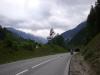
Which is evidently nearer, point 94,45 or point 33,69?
point 33,69

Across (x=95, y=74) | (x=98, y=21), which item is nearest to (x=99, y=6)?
(x=98, y=21)

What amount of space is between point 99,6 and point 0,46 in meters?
38.0

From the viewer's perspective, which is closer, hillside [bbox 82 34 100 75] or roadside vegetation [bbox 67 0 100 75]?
hillside [bbox 82 34 100 75]

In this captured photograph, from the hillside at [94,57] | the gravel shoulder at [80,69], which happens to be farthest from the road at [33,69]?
the hillside at [94,57]

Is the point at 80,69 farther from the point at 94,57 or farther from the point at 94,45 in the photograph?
the point at 94,45

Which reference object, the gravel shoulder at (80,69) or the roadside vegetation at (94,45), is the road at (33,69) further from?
the roadside vegetation at (94,45)

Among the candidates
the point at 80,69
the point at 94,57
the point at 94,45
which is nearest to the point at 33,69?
the point at 80,69

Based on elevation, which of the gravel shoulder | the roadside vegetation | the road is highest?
the roadside vegetation

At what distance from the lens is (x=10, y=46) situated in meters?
52.7

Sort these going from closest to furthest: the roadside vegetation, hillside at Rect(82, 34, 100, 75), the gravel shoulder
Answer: the gravel shoulder, hillside at Rect(82, 34, 100, 75), the roadside vegetation

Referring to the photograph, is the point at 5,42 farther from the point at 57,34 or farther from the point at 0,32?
the point at 57,34

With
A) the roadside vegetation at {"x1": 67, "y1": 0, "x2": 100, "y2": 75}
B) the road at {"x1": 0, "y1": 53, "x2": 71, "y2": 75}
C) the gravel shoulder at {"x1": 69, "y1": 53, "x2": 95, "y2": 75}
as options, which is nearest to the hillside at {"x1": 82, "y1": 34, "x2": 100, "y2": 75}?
the roadside vegetation at {"x1": 67, "y1": 0, "x2": 100, "y2": 75}

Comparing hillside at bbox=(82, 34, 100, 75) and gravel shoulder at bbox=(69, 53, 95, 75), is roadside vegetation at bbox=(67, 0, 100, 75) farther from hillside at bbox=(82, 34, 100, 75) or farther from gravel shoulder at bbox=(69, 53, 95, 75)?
gravel shoulder at bbox=(69, 53, 95, 75)

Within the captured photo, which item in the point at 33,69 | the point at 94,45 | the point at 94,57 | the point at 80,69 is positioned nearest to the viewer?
→ the point at 33,69
